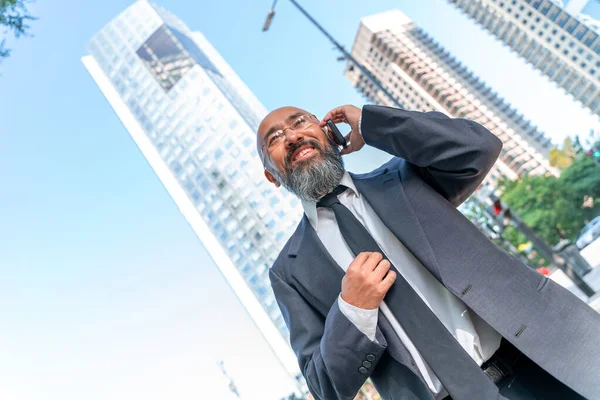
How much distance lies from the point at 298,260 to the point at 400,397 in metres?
0.77

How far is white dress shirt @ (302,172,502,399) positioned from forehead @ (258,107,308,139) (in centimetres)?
48

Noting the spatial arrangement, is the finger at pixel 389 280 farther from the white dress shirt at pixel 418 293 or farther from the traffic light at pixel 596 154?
the traffic light at pixel 596 154

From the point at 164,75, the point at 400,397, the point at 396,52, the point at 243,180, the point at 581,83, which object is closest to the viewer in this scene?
the point at 400,397

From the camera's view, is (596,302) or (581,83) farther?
(581,83)

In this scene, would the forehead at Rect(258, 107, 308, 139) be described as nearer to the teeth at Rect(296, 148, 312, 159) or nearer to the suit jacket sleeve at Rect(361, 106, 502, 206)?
the teeth at Rect(296, 148, 312, 159)

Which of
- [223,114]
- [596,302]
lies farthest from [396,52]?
[596,302]

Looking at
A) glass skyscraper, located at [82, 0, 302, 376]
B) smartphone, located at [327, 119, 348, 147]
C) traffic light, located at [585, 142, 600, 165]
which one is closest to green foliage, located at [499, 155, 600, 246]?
traffic light, located at [585, 142, 600, 165]

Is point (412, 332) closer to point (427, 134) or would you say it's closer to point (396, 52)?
point (427, 134)

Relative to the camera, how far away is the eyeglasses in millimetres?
2117

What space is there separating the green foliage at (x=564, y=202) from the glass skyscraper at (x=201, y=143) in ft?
132

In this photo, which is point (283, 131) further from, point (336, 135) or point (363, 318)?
point (363, 318)

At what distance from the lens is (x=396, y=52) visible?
110 metres

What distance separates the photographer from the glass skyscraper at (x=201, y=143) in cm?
7150

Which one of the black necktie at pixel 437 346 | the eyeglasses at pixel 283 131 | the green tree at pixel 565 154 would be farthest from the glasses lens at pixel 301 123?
the green tree at pixel 565 154
